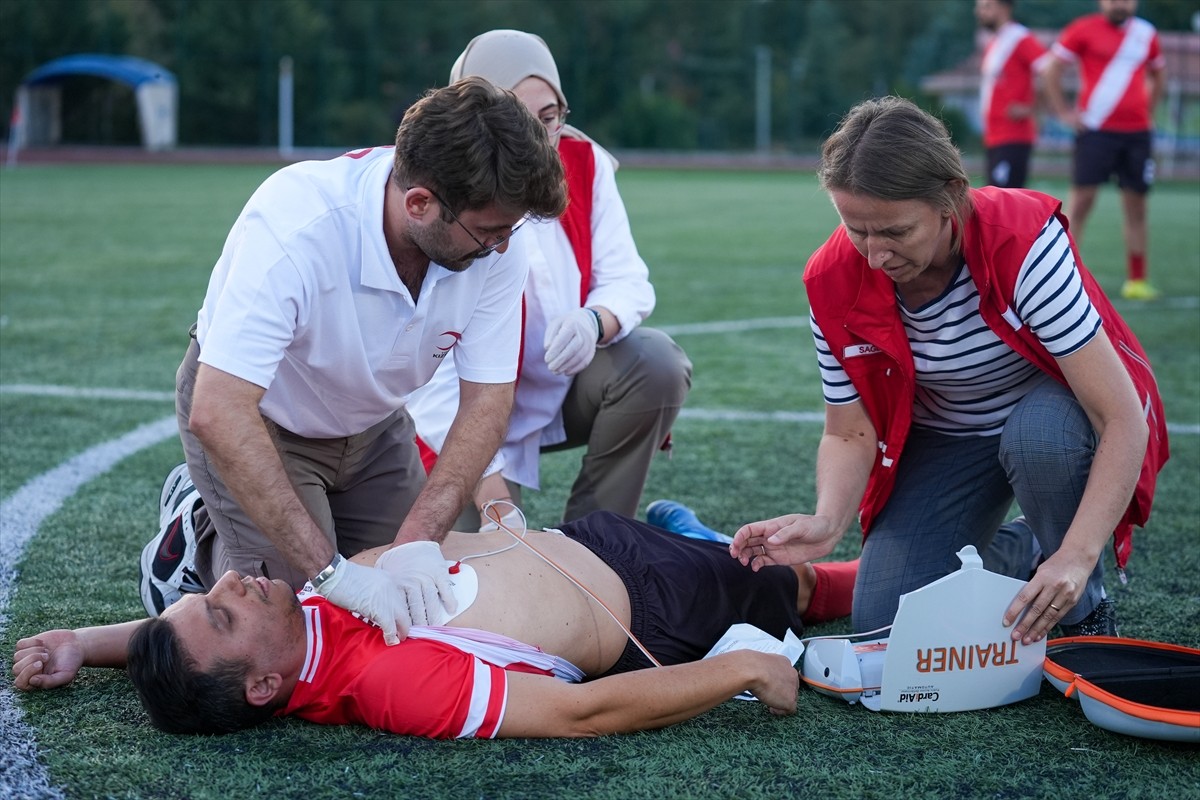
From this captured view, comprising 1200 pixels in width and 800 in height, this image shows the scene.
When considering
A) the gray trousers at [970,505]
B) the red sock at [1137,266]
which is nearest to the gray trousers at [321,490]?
the gray trousers at [970,505]

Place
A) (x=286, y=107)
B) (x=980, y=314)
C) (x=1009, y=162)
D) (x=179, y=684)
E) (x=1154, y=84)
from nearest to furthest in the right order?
(x=179, y=684) < (x=980, y=314) < (x=1154, y=84) < (x=1009, y=162) < (x=286, y=107)

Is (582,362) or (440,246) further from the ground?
(440,246)

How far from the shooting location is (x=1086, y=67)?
9.57 meters

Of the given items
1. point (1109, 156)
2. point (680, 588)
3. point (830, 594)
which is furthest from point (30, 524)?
point (1109, 156)

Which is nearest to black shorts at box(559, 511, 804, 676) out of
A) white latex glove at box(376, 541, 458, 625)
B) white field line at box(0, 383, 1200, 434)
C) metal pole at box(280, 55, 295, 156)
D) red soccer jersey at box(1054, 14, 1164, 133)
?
white latex glove at box(376, 541, 458, 625)

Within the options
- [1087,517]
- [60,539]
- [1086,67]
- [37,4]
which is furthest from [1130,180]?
[37,4]

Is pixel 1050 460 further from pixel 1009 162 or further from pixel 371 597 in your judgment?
pixel 1009 162

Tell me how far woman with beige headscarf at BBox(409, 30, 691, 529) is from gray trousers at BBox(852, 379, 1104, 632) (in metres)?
0.77

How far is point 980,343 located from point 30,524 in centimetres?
281

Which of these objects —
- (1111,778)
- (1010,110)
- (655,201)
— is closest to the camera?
(1111,778)

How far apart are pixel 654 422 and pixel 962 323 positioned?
3.52 ft

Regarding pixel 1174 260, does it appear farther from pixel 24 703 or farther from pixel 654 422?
pixel 24 703

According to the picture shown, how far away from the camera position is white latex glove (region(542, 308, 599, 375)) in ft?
11.4

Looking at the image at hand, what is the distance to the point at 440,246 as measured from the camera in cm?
266
